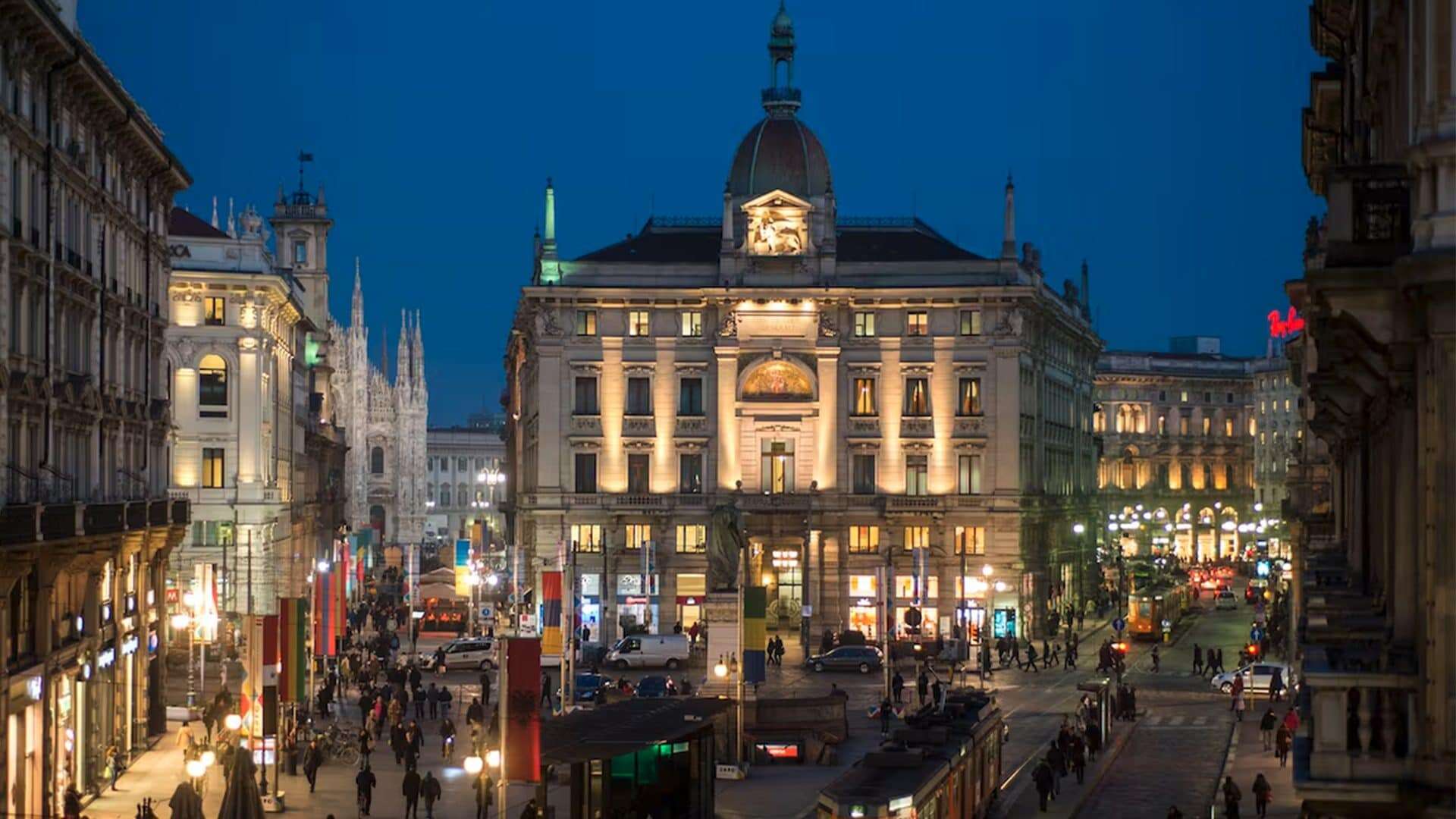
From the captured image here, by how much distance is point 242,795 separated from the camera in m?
38.5

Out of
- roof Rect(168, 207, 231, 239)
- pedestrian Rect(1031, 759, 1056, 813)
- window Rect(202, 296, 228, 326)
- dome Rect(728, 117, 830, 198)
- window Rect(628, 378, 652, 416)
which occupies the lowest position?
pedestrian Rect(1031, 759, 1056, 813)

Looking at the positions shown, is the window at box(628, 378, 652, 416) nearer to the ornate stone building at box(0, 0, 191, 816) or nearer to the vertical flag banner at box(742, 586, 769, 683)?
the ornate stone building at box(0, 0, 191, 816)

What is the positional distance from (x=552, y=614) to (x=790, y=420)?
43492 millimetres

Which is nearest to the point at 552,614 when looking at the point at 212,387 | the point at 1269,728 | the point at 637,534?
the point at 1269,728

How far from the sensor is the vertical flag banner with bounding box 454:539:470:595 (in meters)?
105

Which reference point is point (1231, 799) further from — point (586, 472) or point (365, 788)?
point (586, 472)

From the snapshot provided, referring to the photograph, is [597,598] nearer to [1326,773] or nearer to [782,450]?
[782,450]

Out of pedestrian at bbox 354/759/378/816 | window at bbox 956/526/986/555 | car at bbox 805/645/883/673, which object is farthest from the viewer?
window at bbox 956/526/986/555

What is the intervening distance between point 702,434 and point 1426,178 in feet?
305

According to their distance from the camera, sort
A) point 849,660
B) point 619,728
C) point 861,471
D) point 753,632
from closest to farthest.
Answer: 1. point 619,728
2. point 753,632
3. point 849,660
4. point 861,471

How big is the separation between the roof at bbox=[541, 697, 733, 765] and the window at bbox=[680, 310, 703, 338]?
200ft

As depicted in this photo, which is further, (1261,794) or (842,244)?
(842,244)

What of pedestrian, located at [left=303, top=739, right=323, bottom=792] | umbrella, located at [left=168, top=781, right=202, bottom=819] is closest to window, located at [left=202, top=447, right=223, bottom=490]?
pedestrian, located at [left=303, top=739, right=323, bottom=792]

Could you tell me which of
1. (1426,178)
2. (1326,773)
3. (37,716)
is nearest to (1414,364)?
(1426,178)
